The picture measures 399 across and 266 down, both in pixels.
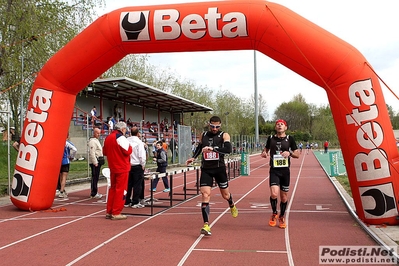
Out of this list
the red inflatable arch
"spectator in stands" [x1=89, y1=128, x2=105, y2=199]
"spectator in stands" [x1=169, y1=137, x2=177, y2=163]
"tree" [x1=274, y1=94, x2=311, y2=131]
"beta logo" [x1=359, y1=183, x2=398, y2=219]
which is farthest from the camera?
"tree" [x1=274, y1=94, x2=311, y2=131]

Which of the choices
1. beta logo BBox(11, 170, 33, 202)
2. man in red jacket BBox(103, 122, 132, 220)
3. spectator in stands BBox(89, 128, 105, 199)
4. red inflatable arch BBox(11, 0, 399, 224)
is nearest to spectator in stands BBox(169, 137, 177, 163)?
spectator in stands BBox(89, 128, 105, 199)

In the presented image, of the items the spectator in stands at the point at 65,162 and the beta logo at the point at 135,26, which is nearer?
the beta logo at the point at 135,26

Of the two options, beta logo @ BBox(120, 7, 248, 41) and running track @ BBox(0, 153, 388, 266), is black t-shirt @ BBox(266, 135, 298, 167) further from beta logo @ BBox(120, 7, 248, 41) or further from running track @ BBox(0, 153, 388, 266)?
beta logo @ BBox(120, 7, 248, 41)

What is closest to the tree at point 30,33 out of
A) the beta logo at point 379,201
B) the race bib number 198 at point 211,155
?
the race bib number 198 at point 211,155

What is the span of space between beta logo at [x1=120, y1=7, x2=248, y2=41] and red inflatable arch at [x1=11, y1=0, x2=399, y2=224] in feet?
0.06

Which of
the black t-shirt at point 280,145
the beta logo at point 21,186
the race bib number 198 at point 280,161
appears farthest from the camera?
the beta logo at point 21,186

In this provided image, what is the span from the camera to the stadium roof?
24.8 m

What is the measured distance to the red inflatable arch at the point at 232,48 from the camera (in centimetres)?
738

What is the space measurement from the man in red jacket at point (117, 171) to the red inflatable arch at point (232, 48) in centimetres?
169

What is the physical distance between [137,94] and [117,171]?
22.1m

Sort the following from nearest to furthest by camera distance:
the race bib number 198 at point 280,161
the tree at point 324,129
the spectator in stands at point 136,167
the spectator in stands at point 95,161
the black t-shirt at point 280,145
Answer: the race bib number 198 at point 280,161 < the black t-shirt at point 280,145 < the spectator in stands at point 136,167 < the spectator in stands at point 95,161 < the tree at point 324,129

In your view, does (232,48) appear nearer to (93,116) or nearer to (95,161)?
(95,161)

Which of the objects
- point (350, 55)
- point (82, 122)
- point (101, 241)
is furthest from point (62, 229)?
point (82, 122)

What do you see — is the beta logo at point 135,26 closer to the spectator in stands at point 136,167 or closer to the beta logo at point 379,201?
the spectator in stands at point 136,167
